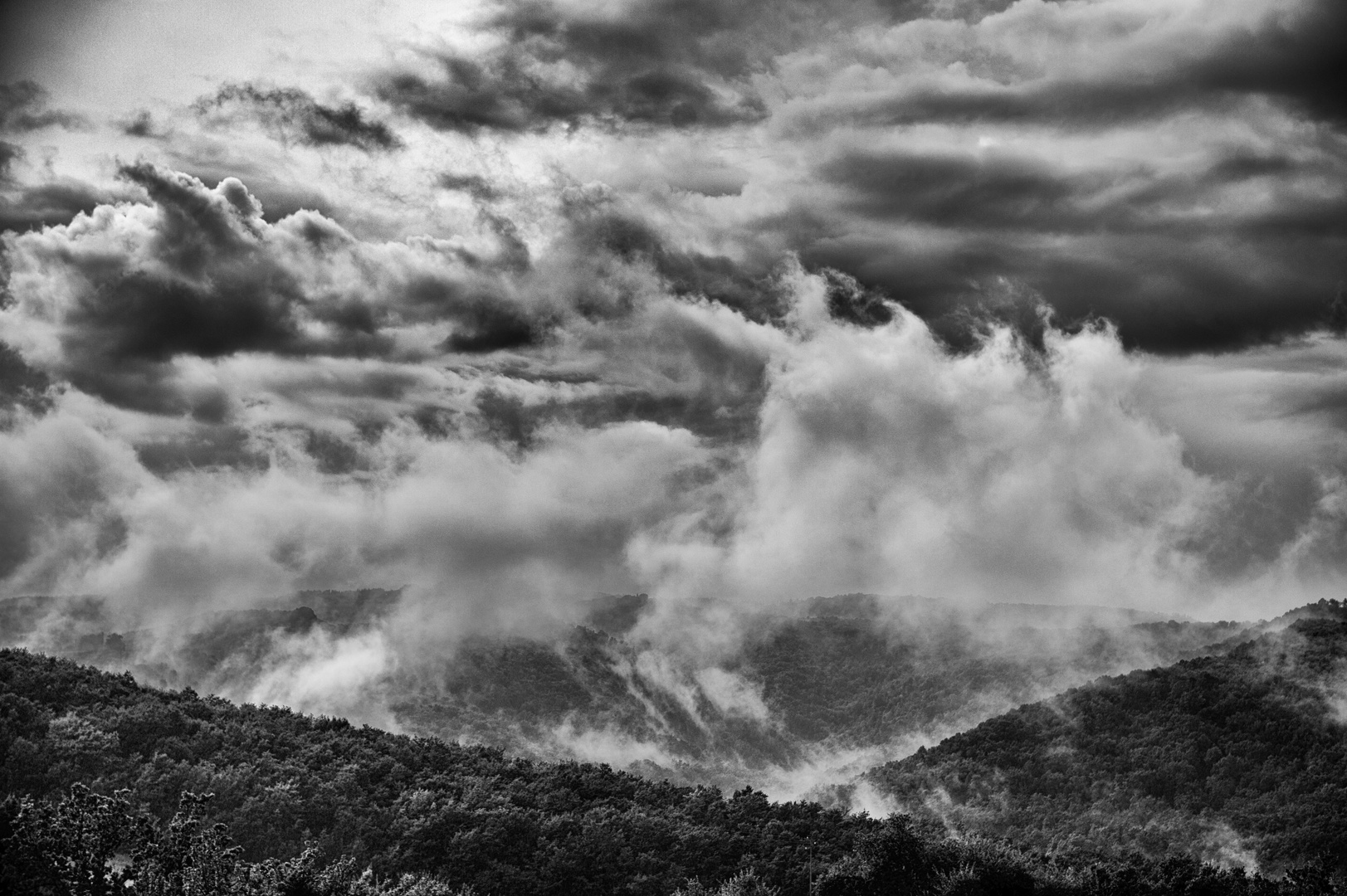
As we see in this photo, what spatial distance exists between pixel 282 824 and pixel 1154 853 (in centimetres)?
13396

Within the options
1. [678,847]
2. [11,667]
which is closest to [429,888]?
[678,847]

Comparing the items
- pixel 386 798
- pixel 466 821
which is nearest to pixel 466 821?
pixel 466 821

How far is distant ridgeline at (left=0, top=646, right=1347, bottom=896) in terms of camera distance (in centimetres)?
11800

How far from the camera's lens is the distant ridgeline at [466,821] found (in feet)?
387

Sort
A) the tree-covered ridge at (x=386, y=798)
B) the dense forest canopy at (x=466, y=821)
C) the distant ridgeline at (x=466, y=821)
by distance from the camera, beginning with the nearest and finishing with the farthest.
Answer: the distant ridgeline at (x=466, y=821) < the dense forest canopy at (x=466, y=821) < the tree-covered ridge at (x=386, y=798)

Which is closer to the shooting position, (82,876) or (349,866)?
(82,876)

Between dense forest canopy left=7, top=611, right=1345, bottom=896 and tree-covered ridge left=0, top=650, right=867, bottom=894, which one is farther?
tree-covered ridge left=0, top=650, right=867, bottom=894

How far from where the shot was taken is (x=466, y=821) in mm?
123062

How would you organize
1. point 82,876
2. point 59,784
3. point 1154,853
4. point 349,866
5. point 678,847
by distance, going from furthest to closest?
point 1154,853 < point 678,847 < point 59,784 < point 349,866 < point 82,876

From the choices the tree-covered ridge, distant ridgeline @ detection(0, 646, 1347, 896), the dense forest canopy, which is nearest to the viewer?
distant ridgeline @ detection(0, 646, 1347, 896)

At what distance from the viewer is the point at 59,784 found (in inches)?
4609

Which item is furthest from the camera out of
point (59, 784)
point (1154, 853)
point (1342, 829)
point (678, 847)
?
point (1154, 853)

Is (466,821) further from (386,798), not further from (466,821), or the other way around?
(386,798)

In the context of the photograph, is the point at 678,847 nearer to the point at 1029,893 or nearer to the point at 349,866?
the point at 1029,893
